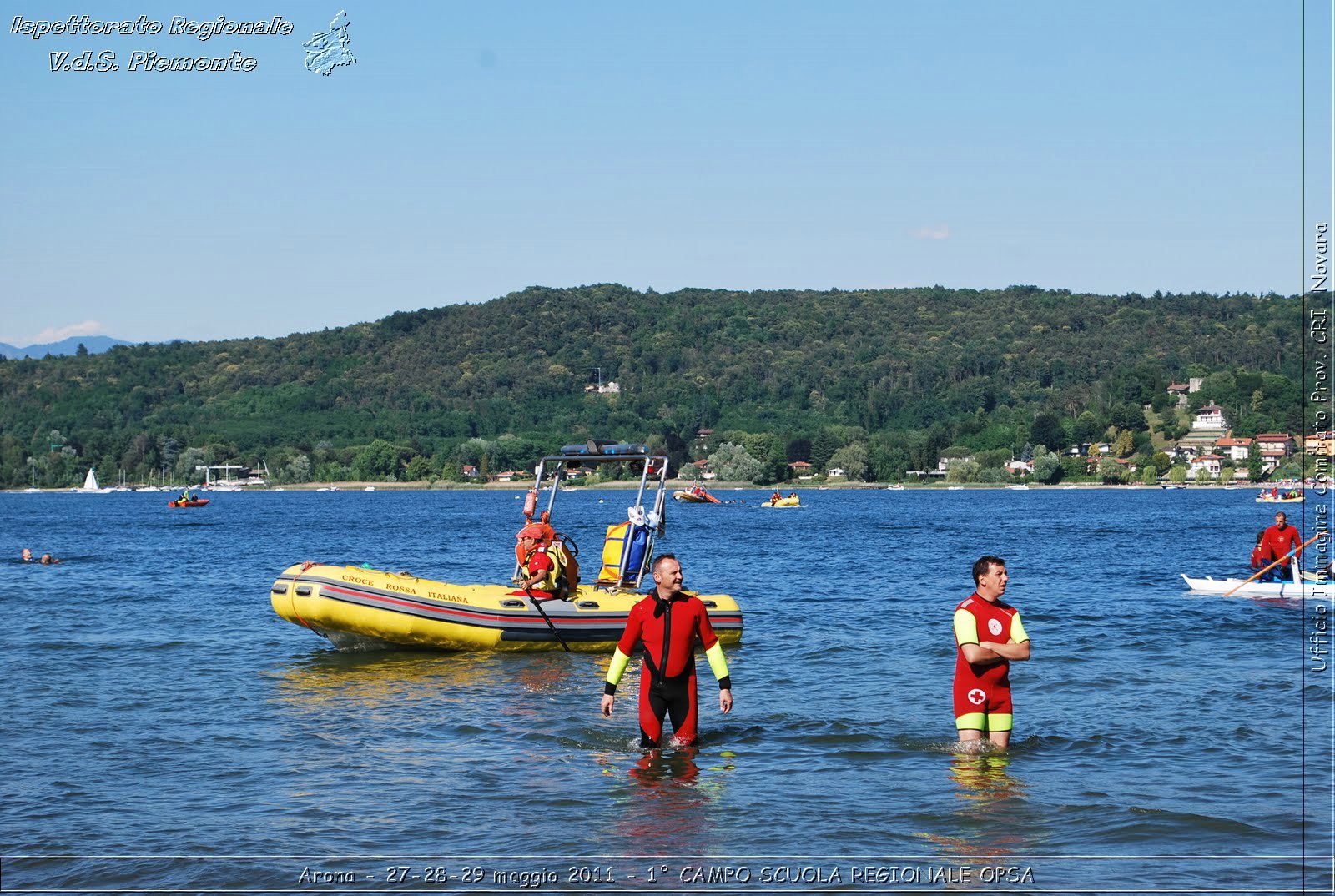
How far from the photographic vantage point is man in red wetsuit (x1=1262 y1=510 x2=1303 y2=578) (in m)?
23.3

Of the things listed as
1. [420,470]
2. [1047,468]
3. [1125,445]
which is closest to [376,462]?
[420,470]

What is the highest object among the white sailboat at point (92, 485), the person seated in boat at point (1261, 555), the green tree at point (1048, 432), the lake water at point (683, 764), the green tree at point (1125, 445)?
the green tree at point (1048, 432)

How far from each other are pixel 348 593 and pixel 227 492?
17184 cm

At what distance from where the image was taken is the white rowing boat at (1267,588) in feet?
73.8

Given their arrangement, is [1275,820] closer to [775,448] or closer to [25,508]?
[25,508]

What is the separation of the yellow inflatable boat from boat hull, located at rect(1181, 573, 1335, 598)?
36.7 ft

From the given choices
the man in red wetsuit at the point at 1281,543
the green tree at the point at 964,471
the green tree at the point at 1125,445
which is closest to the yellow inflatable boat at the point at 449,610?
the man in red wetsuit at the point at 1281,543

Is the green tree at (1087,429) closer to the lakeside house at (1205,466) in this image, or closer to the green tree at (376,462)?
the lakeside house at (1205,466)

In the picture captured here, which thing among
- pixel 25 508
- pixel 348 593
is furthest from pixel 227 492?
pixel 348 593

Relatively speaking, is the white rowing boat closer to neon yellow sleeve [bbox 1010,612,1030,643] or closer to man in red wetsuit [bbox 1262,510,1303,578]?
man in red wetsuit [bbox 1262,510,1303,578]

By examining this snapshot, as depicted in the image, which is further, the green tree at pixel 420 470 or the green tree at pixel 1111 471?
the green tree at pixel 420 470

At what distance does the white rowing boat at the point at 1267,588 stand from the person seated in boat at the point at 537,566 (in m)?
11.9

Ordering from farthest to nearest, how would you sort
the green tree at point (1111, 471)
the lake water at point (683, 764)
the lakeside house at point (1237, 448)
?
the green tree at point (1111, 471), the lakeside house at point (1237, 448), the lake water at point (683, 764)

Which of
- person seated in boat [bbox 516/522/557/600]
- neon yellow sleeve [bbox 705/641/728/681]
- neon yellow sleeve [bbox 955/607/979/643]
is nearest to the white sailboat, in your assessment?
person seated in boat [bbox 516/522/557/600]
